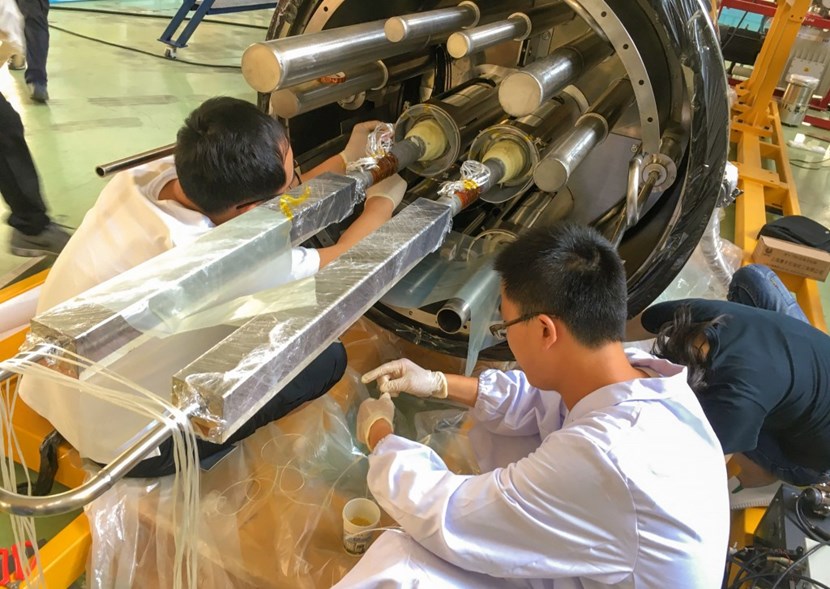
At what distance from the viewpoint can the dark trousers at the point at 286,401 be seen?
3.78 feet

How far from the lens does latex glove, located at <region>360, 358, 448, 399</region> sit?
1192mm

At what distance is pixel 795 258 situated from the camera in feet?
7.16

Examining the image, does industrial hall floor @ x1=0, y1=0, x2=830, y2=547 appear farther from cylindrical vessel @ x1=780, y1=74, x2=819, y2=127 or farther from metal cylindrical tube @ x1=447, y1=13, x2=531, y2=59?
metal cylindrical tube @ x1=447, y1=13, x2=531, y2=59

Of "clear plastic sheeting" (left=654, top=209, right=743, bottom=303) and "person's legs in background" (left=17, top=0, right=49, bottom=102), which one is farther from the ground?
"person's legs in background" (left=17, top=0, right=49, bottom=102)

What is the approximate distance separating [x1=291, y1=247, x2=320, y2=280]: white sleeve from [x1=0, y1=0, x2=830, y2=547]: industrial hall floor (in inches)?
30.3

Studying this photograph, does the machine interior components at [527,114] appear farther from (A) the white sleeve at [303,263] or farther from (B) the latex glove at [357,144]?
(A) the white sleeve at [303,263]

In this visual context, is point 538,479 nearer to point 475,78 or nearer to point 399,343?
point 399,343

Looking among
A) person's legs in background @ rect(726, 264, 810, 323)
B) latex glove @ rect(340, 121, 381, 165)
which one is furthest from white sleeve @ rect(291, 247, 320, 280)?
person's legs in background @ rect(726, 264, 810, 323)

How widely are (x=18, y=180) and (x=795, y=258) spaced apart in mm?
2563

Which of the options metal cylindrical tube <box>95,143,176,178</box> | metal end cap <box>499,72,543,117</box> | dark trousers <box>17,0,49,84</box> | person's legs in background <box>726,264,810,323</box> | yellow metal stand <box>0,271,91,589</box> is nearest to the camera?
metal end cap <box>499,72,543,117</box>

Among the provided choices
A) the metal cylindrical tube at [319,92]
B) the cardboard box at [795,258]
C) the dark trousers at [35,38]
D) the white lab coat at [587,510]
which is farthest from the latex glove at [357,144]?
the dark trousers at [35,38]

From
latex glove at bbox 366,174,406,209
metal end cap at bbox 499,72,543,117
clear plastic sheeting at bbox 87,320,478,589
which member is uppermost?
metal end cap at bbox 499,72,543,117

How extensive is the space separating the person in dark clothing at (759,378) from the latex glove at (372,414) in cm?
60

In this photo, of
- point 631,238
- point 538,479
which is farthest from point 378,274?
point 631,238
